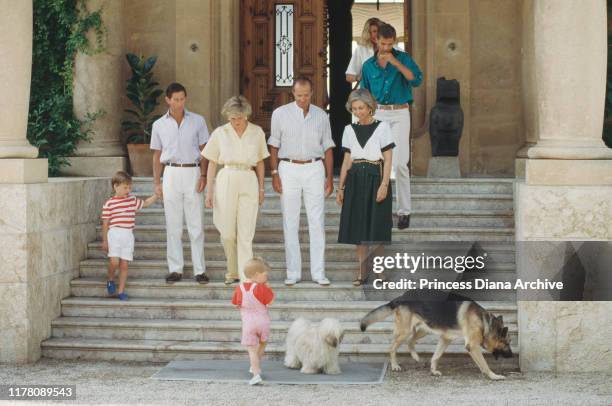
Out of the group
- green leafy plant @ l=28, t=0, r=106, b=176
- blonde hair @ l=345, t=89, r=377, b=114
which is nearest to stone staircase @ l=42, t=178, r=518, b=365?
green leafy plant @ l=28, t=0, r=106, b=176

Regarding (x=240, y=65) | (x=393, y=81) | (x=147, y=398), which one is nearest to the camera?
(x=147, y=398)

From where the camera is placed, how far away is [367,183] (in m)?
9.98

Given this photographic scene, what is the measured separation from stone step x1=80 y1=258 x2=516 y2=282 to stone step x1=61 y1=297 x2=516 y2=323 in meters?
0.46

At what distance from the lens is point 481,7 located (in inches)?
522

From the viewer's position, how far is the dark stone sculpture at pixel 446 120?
12914mm

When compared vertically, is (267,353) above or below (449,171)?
below

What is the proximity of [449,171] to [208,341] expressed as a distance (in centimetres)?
431

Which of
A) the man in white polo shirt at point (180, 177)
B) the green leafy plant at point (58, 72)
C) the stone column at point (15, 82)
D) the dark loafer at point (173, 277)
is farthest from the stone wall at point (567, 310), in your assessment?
the green leafy plant at point (58, 72)

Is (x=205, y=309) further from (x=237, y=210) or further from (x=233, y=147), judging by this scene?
(x=233, y=147)

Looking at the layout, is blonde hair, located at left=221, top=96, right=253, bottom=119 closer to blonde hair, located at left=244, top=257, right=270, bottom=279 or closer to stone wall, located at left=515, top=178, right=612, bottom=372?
blonde hair, located at left=244, top=257, right=270, bottom=279

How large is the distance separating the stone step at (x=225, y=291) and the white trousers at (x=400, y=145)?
108 cm

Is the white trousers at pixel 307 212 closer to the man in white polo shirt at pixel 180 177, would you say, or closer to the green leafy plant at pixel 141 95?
the man in white polo shirt at pixel 180 177

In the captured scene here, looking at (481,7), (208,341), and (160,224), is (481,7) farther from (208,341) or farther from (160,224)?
(208,341)

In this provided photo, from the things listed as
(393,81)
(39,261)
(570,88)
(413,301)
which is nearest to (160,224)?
(39,261)
